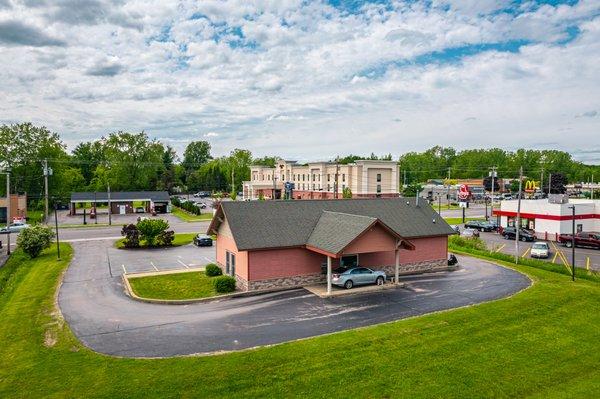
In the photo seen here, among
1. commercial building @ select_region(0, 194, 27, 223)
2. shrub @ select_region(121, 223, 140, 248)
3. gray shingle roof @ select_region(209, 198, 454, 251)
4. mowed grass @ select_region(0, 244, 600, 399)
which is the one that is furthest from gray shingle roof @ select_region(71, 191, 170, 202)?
mowed grass @ select_region(0, 244, 600, 399)

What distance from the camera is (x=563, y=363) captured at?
17266 millimetres

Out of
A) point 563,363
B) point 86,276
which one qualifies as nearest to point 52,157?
point 86,276

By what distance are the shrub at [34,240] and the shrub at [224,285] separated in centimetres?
2338

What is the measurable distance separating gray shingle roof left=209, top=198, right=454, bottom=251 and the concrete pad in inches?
117

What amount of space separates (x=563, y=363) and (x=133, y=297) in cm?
2167

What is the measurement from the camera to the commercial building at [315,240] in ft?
90.0

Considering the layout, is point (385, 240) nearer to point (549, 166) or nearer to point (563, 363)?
point (563, 363)

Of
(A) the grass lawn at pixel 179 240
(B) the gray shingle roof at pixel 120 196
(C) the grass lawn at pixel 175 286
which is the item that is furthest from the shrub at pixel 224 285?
(B) the gray shingle roof at pixel 120 196

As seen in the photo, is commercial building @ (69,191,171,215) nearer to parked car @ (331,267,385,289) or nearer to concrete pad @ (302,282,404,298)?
concrete pad @ (302,282,404,298)

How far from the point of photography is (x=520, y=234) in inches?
2083

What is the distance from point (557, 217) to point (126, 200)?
72012mm

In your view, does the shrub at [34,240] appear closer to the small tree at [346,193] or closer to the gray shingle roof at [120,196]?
the gray shingle roof at [120,196]

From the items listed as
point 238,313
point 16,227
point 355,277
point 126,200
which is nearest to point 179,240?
point 16,227

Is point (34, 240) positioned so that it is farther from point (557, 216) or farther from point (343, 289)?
point (557, 216)
